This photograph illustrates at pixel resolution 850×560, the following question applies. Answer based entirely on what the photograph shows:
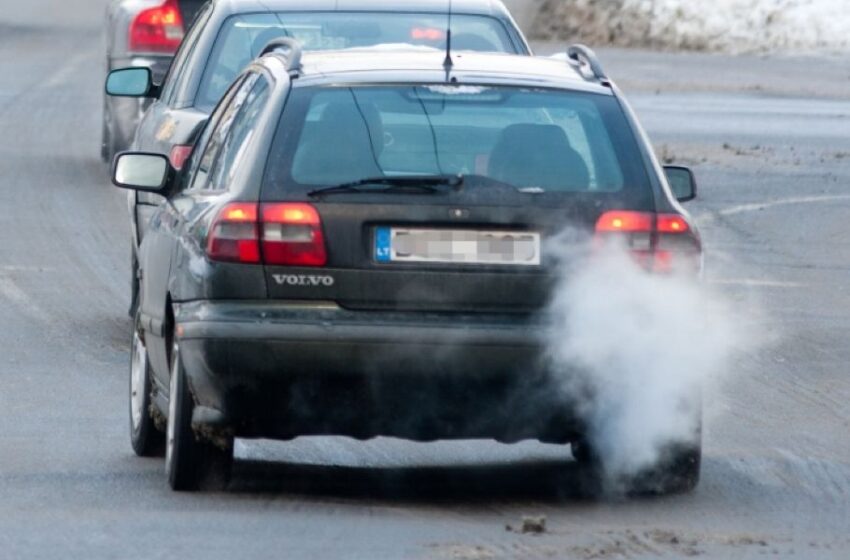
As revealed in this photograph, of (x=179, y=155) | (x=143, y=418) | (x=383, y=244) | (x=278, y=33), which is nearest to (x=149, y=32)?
(x=278, y=33)

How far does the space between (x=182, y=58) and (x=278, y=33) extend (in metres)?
0.64

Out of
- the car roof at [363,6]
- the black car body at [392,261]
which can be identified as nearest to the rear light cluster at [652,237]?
the black car body at [392,261]

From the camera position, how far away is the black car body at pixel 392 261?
24.1 feet

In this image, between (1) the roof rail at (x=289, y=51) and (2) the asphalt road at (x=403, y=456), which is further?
(1) the roof rail at (x=289, y=51)

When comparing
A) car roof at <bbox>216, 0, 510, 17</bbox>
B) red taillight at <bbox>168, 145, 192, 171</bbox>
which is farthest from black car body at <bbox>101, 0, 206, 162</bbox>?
red taillight at <bbox>168, 145, 192, 171</bbox>

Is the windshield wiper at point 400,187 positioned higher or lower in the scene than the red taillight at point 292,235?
higher

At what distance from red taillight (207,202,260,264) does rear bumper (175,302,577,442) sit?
15 centimetres

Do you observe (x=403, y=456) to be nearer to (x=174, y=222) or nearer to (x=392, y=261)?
(x=174, y=222)

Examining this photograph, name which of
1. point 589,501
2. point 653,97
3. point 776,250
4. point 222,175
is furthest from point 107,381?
point 653,97

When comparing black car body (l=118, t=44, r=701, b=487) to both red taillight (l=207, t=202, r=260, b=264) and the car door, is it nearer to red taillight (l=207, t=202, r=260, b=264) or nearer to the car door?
red taillight (l=207, t=202, r=260, b=264)

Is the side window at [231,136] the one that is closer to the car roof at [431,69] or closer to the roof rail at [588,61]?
the car roof at [431,69]

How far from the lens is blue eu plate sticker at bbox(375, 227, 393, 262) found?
742 cm

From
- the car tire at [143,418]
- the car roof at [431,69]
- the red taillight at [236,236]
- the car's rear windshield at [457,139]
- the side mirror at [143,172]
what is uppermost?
the car roof at [431,69]

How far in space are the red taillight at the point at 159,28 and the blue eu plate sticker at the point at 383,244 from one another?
9.07 meters
